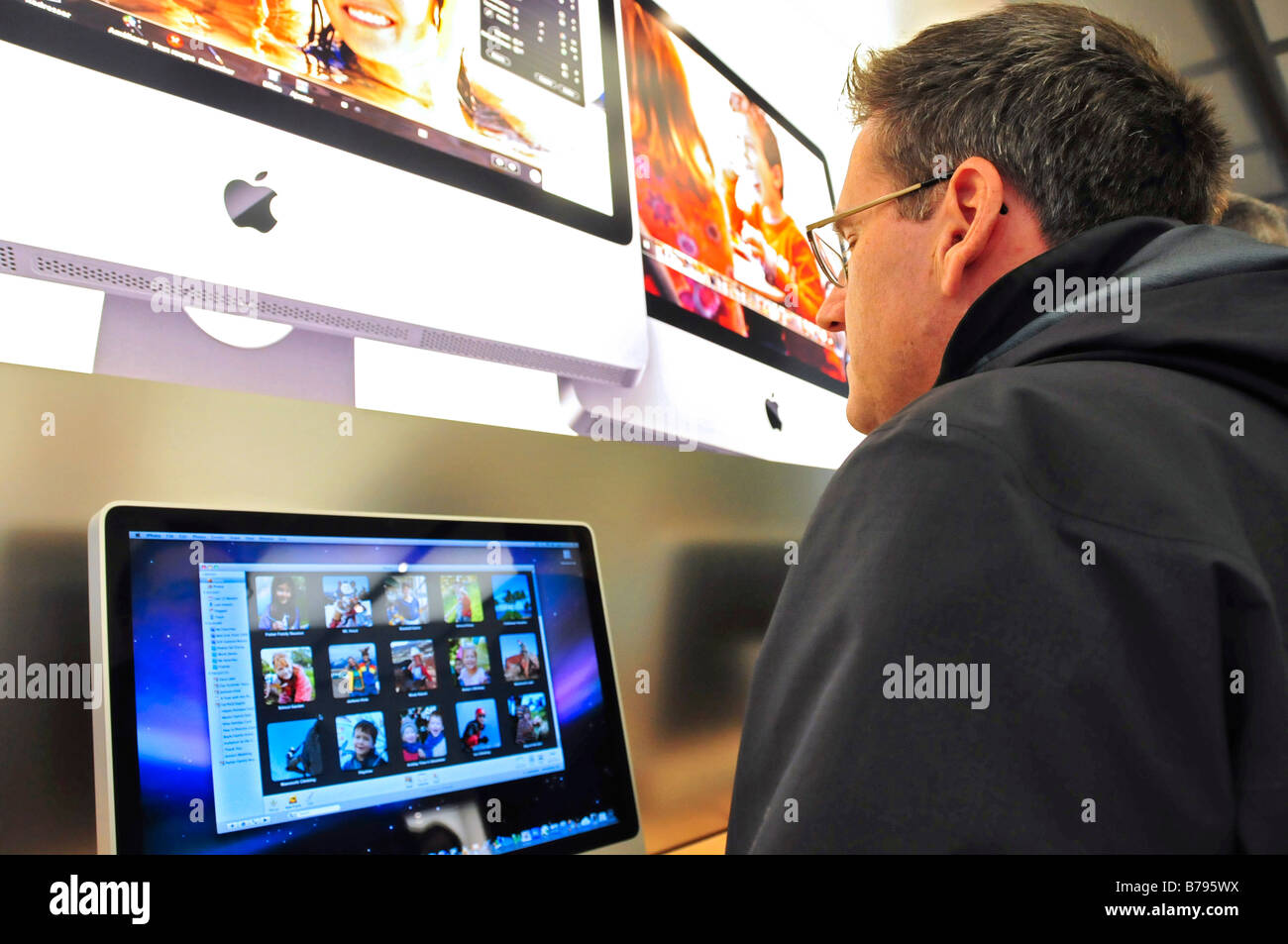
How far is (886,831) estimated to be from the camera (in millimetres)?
466

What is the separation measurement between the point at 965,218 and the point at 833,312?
0.31 meters

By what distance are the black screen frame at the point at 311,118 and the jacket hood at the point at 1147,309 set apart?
0.62 meters

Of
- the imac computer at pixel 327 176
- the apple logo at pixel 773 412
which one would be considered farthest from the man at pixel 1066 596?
the apple logo at pixel 773 412

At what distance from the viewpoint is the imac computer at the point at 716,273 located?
1397mm

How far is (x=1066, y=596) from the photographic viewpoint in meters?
0.49

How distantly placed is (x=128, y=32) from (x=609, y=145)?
0.69 meters

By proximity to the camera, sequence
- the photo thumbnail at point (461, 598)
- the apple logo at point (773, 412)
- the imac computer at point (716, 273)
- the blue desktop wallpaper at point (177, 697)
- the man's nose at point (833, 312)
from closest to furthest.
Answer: the blue desktop wallpaper at point (177, 697) → the photo thumbnail at point (461, 598) → the man's nose at point (833, 312) → the imac computer at point (716, 273) → the apple logo at point (773, 412)

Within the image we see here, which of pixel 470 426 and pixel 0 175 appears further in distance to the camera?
pixel 470 426

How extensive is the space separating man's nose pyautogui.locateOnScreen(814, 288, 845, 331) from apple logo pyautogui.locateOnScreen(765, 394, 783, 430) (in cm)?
35

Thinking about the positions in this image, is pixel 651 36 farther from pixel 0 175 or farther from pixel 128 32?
pixel 0 175

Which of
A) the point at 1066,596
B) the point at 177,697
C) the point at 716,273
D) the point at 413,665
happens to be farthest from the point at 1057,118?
the point at 177,697

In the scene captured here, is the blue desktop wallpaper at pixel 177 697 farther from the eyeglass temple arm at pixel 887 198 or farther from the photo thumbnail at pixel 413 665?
the eyeglass temple arm at pixel 887 198

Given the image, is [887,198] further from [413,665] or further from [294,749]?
[294,749]

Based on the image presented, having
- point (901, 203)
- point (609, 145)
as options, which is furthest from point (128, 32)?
point (901, 203)
